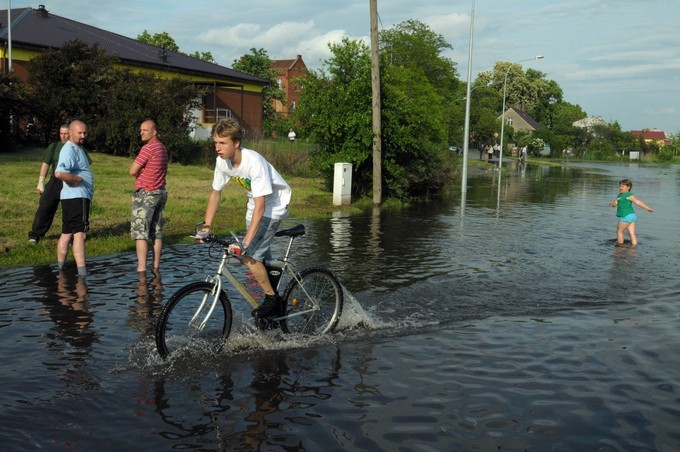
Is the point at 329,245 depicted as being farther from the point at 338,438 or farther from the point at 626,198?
the point at 338,438

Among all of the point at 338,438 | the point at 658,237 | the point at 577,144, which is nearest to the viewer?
the point at 338,438

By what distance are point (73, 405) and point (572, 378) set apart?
155 inches

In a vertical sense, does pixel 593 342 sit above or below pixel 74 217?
below

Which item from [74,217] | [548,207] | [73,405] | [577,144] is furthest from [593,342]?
[577,144]

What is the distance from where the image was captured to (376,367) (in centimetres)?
594

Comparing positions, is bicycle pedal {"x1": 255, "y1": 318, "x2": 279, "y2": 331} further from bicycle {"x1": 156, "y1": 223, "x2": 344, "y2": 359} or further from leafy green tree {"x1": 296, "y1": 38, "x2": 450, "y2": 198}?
leafy green tree {"x1": 296, "y1": 38, "x2": 450, "y2": 198}

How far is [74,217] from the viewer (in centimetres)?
895

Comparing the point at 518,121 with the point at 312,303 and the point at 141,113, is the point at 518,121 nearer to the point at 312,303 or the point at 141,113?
the point at 141,113

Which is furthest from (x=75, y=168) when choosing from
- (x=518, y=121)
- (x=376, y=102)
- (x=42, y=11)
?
(x=518, y=121)

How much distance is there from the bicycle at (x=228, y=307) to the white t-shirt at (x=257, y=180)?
9.7 inches

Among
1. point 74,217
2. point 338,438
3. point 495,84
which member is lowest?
point 338,438

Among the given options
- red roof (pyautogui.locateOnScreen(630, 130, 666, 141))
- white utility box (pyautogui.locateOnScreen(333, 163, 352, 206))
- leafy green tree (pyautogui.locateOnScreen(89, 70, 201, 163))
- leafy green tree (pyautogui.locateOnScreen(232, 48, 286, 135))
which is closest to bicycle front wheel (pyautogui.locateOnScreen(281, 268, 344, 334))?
white utility box (pyautogui.locateOnScreen(333, 163, 352, 206))

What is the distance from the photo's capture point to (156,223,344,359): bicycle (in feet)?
18.5

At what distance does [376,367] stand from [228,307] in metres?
1.40
